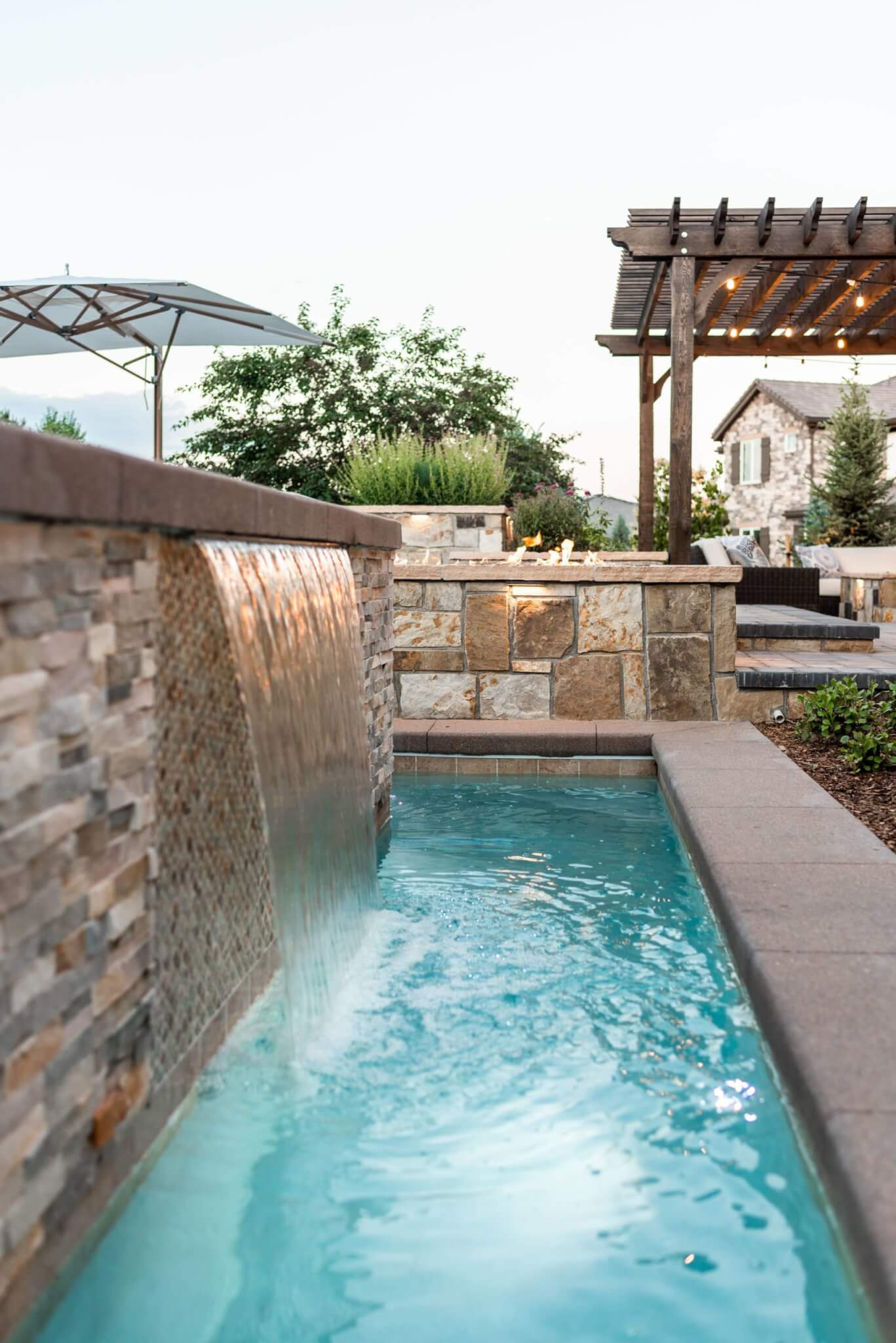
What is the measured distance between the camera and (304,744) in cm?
294

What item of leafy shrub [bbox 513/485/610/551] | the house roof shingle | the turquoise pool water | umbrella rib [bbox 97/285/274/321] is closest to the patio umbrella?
umbrella rib [bbox 97/285/274/321]

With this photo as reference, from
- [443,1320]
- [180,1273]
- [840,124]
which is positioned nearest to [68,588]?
[180,1273]

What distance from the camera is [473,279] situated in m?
21.0

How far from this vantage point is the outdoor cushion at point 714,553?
37.8 feet

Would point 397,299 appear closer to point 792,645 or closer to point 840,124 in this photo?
point 840,124

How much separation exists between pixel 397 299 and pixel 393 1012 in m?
19.7

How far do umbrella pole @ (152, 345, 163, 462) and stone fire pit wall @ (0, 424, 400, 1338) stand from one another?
4880 mm

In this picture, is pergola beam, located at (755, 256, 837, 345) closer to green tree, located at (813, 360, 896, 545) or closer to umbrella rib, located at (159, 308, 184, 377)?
umbrella rib, located at (159, 308, 184, 377)

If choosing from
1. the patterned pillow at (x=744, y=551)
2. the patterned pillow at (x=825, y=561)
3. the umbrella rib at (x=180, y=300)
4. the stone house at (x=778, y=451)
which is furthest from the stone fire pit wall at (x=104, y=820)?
the stone house at (x=778, y=451)

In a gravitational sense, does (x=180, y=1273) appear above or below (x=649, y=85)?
below

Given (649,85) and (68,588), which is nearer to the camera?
(68,588)

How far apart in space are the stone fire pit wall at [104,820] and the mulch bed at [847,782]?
240 centimetres

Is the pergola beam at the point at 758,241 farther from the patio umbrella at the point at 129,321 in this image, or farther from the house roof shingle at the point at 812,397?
the house roof shingle at the point at 812,397

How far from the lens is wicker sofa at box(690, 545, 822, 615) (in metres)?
10.6
